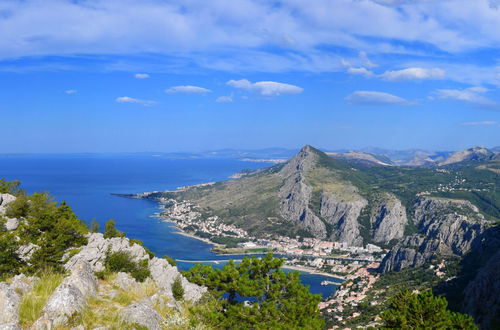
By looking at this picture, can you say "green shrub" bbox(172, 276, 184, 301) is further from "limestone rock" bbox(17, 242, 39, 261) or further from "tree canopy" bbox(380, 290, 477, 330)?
"tree canopy" bbox(380, 290, 477, 330)

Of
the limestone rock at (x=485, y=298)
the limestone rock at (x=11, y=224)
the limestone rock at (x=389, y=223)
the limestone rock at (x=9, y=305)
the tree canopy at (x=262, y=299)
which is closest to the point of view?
the limestone rock at (x=9, y=305)

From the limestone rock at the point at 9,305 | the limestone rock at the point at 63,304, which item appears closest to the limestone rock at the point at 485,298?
the limestone rock at the point at 63,304

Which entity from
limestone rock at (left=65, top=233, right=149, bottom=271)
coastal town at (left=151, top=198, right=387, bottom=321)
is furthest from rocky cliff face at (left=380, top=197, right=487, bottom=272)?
Result: limestone rock at (left=65, top=233, right=149, bottom=271)

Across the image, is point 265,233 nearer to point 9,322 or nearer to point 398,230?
point 398,230

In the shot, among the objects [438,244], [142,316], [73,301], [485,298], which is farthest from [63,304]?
[438,244]

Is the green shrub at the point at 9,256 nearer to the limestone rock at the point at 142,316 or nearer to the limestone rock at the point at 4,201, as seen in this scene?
the limestone rock at the point at 4,201
